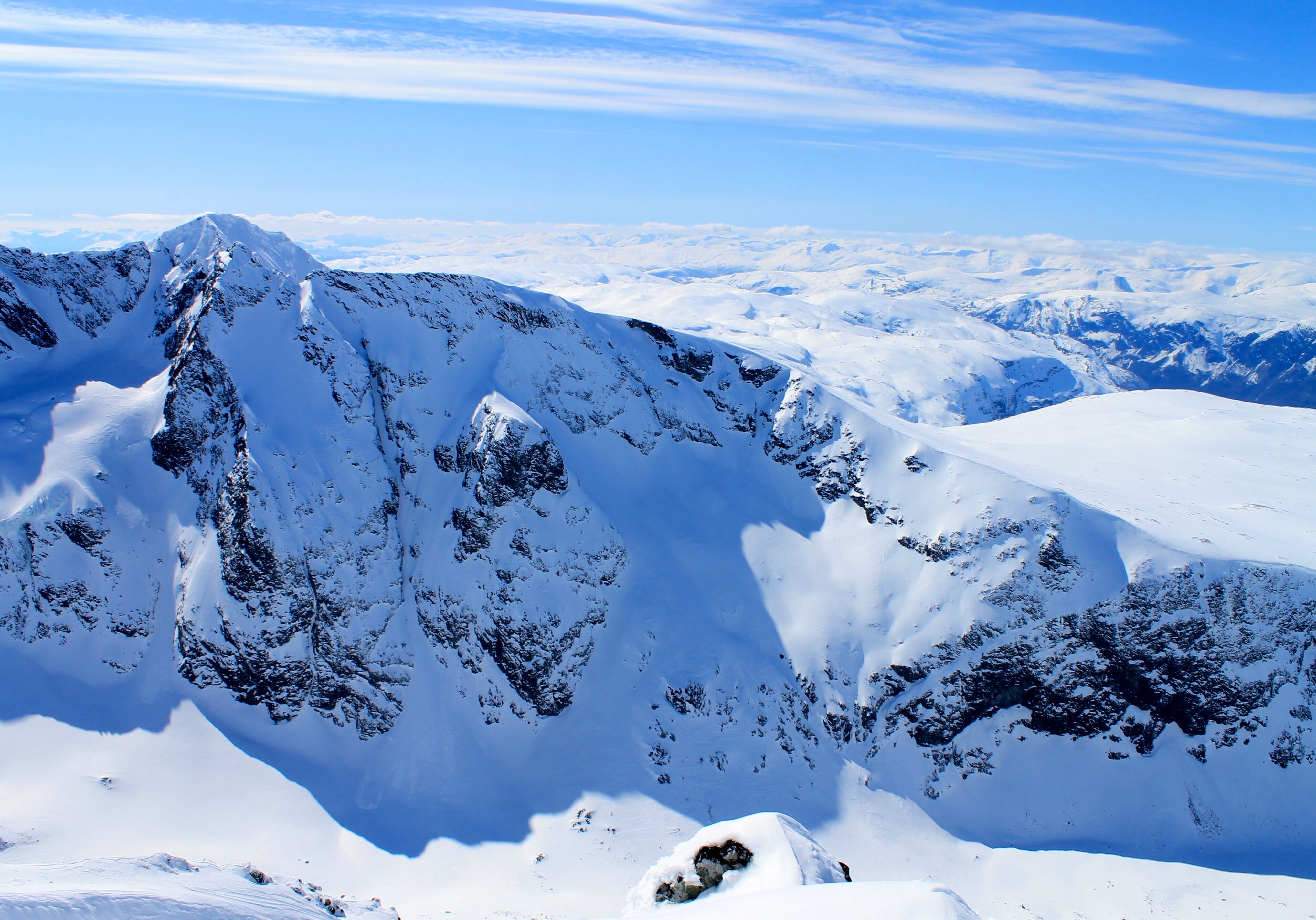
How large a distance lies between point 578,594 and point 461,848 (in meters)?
26.7

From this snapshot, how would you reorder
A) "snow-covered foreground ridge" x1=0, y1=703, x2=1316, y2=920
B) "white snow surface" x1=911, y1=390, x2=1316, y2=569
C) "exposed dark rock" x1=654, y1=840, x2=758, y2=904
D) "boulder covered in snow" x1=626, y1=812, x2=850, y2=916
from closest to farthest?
"boulder covered in snow" x1=626, y1=812, x2=850, y2=916, "exposed dark rock" x1=654, y1=840, x2=758, y2=904, "snow-covered foreground ridge" x1=0, y1=703, x2=1316, y2=920, "white snow surface" x1=911, y1=390, x2=1316, y2=569

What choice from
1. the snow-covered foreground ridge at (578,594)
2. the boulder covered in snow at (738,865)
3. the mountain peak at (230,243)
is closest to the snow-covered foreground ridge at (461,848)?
the snow-covered foreground ridge at (578,594)

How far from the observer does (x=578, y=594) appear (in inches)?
2901

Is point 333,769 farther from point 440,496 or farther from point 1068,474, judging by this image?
point 1068,474

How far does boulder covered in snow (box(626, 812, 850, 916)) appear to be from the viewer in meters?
28.3

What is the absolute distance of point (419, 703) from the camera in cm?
6931

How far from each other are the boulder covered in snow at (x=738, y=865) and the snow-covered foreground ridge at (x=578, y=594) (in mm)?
32437

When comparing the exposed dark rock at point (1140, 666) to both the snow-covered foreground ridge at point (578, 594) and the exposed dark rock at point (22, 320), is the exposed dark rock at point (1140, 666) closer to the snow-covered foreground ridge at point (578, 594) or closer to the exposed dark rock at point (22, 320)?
the snow-covered foreground ridge at point (578, 594)

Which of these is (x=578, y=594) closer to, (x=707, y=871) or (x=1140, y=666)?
(x=707, y=871)

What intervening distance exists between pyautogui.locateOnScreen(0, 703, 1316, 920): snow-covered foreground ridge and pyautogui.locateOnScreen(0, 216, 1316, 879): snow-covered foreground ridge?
6.82 feet

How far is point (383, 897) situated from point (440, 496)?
1612 inches

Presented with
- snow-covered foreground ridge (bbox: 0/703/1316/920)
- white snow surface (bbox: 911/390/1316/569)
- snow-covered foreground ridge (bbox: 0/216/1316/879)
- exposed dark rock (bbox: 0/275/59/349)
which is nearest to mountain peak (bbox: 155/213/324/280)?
snow-covered foreground ridge (bbox: 0/216/1316/879)

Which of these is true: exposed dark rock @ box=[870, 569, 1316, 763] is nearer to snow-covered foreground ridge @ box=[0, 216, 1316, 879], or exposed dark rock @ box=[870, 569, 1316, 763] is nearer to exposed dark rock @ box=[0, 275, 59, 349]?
snow-covered foreground ridge @ box=[0, 216, 1316, 879]

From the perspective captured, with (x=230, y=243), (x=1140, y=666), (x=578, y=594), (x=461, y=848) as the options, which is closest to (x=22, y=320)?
(x=230, y=243)
